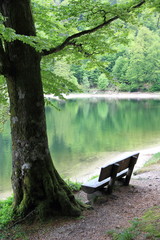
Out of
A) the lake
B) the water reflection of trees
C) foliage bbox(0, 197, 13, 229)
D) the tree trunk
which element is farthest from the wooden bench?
the water reflection of trees

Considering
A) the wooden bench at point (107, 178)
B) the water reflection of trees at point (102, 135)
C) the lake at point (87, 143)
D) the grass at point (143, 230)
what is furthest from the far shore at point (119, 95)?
the grass at point (143, 230)

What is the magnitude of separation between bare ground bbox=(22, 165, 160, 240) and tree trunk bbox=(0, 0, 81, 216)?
31 centimetres

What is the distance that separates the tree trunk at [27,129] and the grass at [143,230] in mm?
1115

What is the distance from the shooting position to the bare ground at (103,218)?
3695mm

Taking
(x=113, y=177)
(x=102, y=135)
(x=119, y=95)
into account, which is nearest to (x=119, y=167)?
(x=113, y=177)

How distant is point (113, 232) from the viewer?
3.46 meters

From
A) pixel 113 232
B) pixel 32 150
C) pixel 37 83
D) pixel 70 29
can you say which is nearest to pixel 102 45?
pixel 70 29

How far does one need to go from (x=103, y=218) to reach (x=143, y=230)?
1012 mm

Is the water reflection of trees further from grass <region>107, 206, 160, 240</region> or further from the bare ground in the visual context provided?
grass <region>107, 206, 160, 240</region>

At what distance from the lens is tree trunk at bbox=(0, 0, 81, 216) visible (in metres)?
4.32

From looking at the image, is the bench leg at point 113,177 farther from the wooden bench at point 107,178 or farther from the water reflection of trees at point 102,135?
the water reflection of trees at point 102,135

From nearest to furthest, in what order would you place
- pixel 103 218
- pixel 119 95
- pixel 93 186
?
pixel 103 218, pixel 93 186, pixel 119 95

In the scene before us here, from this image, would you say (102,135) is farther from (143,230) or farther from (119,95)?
(119,95)

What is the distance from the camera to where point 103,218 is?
4176 mm
